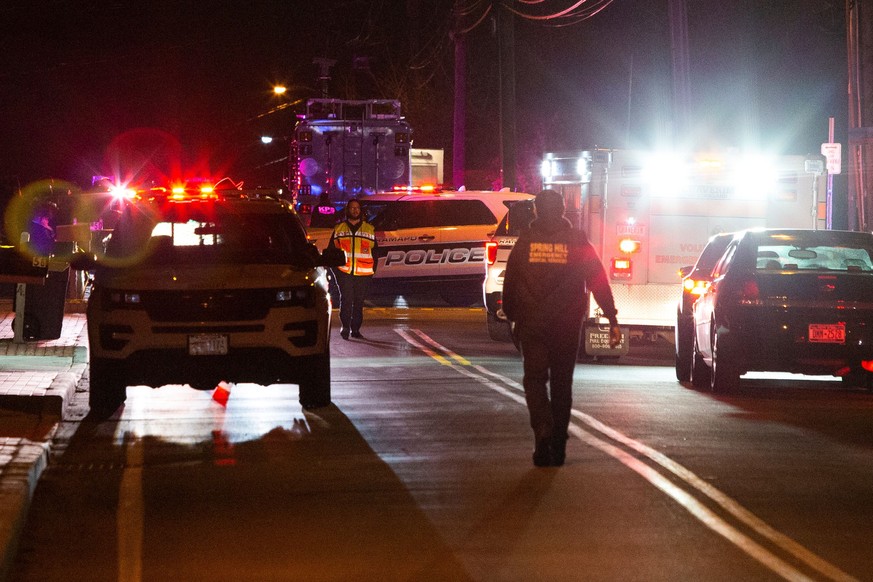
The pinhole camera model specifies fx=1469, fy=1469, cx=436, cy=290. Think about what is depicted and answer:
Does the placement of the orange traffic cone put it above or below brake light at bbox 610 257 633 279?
below

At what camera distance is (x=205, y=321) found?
11.2 metres

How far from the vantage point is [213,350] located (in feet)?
36.7

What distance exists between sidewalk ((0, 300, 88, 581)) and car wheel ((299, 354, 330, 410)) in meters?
1.91

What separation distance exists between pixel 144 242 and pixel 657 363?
24.1ft

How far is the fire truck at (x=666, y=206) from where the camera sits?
1683 cm

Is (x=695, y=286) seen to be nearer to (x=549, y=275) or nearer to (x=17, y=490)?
(x=549, y=275)

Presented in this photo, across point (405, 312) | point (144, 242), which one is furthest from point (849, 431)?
point (405, 312)

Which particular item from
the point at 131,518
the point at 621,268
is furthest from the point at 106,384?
the point at 621,268

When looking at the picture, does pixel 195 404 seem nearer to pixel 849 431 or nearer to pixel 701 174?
pixel 849 431

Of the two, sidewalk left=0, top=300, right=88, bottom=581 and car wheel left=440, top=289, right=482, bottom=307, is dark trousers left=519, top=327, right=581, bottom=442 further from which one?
car wheel left=440, top=289, right=482, bottom=307

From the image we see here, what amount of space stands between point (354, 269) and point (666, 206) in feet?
15.4

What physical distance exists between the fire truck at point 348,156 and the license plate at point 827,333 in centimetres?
1883

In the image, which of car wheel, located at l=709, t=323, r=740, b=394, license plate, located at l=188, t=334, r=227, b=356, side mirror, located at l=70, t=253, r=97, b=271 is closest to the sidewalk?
side mirror, located at l=70, t=253, r=97, b=271

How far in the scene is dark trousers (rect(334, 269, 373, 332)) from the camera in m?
19.7
